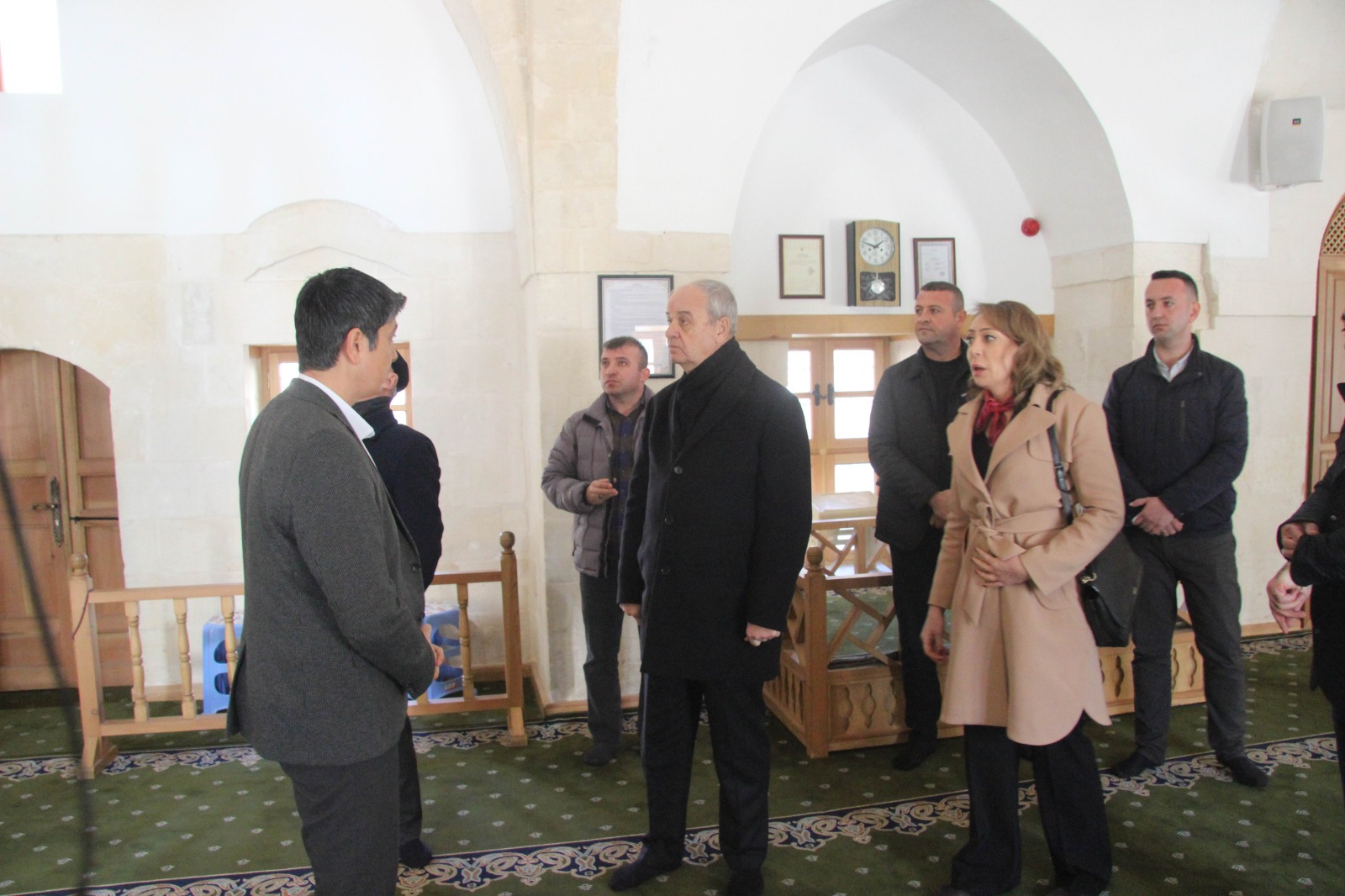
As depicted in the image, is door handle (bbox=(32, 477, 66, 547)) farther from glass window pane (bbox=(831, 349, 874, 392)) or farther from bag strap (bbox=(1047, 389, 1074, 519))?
bag strap (bbox=(1047, 389, 1074, 519))

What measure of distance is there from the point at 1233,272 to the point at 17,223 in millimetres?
6360

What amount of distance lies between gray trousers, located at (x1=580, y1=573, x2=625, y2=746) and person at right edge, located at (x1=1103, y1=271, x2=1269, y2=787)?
1.94 m

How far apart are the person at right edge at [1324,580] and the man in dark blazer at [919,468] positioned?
1.07 m

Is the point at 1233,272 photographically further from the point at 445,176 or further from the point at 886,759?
the point at 445,176

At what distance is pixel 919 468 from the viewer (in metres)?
3.32

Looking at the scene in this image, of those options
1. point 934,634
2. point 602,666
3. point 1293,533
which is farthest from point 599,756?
point 1293,533

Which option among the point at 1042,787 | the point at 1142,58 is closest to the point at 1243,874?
the point at 1042,787

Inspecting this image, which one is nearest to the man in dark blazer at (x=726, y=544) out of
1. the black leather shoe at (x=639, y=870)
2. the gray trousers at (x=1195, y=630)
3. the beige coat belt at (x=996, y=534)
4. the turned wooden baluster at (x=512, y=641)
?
the black leather shoe at (x=639, y=870)

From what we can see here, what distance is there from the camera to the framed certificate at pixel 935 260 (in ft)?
18.4

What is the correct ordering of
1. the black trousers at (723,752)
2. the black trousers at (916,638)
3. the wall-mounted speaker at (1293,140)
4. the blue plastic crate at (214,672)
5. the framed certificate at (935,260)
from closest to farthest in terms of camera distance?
the black trousers at (723,752)
the black trousers at (916,638)
the blue plastic crate at (214,672)
the wall-mounted speaker at (1293,140)
the framed certificate at (935,260)

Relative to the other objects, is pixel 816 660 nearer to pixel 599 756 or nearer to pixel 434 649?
pixel 599 756

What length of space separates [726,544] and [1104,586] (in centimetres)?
100

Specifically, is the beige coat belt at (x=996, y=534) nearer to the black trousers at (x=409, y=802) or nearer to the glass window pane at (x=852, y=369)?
the black trousers at (x=409, y=802)

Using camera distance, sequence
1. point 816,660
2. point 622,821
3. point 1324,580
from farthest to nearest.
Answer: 1. point 816,660
2. point 622,821
3. point 1324,580
